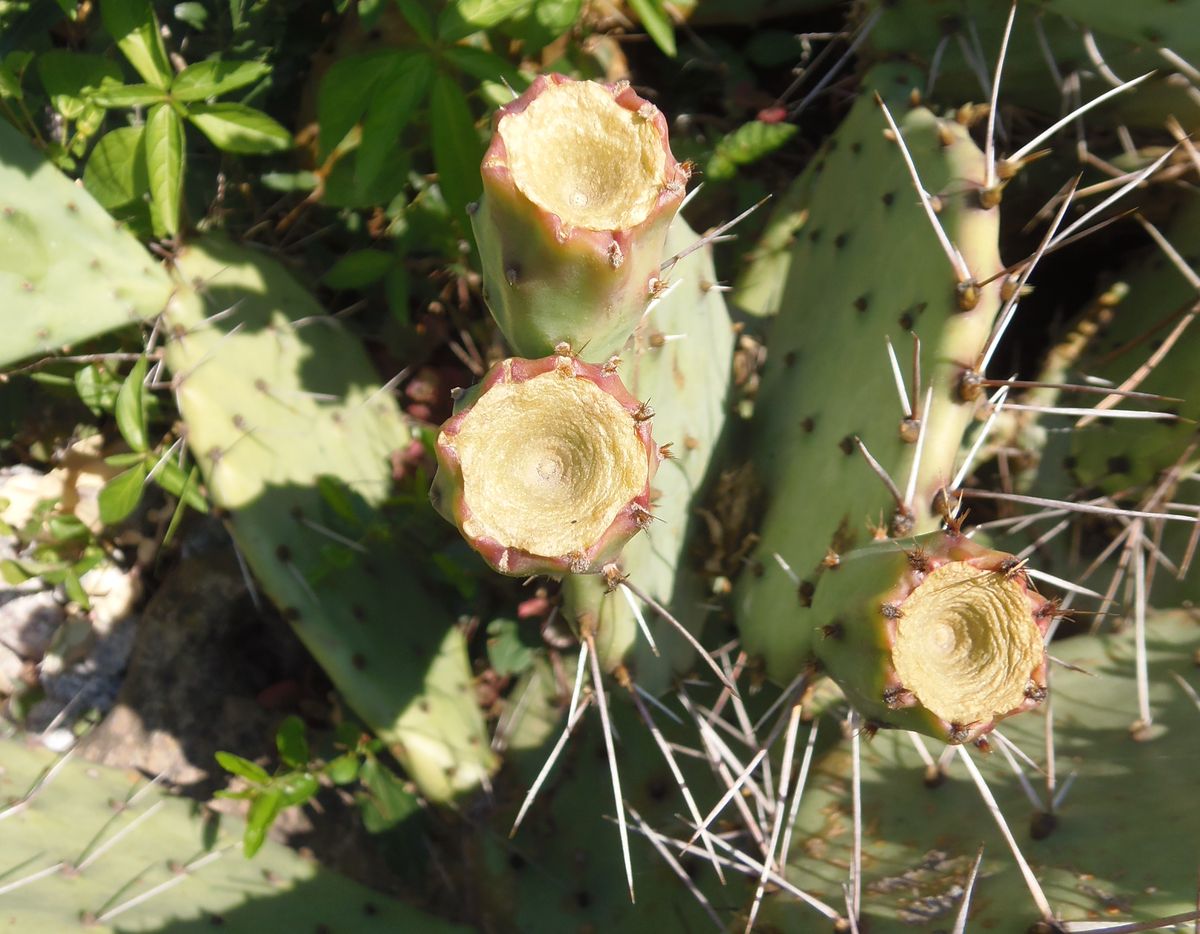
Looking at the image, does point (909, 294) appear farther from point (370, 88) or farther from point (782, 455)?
point (370, 88)

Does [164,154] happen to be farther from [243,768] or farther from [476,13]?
[243,768]

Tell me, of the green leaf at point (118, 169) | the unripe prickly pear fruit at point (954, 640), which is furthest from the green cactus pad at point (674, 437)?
the green leaf at point (118, 169)

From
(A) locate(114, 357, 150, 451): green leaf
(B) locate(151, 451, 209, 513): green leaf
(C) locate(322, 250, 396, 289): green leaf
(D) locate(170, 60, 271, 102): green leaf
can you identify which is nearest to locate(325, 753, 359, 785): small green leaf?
(B) locate(151, 451, 209, 513): green leaf

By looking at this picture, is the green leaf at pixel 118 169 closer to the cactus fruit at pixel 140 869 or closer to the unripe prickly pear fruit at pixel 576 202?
the unripe prickly pear fruit at pixel 576 202

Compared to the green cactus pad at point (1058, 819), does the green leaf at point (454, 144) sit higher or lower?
higher

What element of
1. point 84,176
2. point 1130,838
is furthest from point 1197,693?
point 84,176

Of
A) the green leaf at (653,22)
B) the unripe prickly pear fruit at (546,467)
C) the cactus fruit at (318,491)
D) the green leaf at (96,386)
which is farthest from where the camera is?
the green leaf at (96,386)
